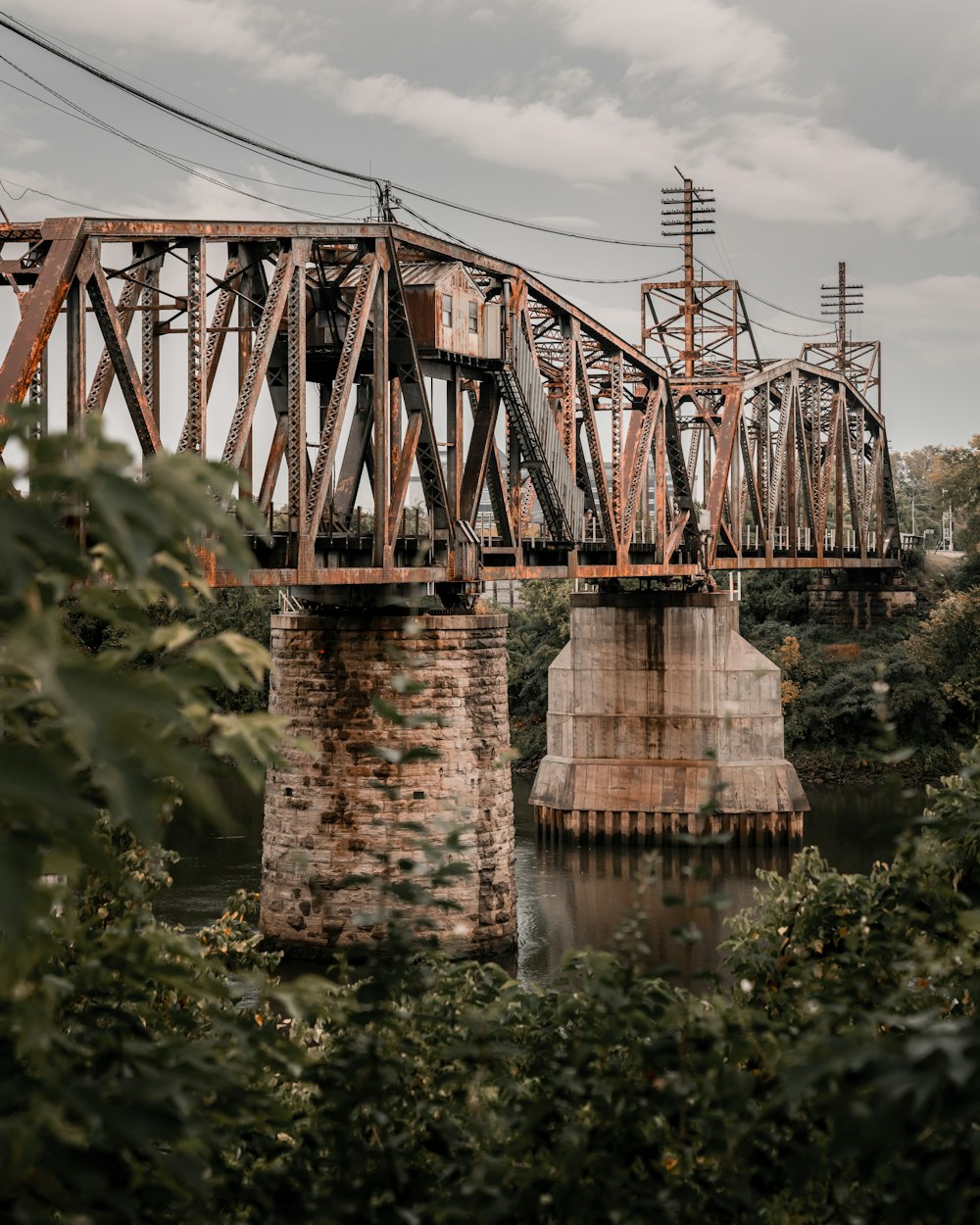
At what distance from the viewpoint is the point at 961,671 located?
51969mm

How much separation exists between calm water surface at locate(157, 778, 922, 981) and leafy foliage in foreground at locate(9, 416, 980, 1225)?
18315 mm

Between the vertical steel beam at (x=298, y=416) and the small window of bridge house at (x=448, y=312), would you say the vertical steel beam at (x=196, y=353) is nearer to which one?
the vertical steel beam at (x=298, y=416)

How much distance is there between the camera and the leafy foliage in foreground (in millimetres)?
2994

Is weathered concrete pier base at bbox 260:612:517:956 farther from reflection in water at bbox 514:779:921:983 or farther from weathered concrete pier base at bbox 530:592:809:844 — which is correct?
weathered concrete pier base at bbox 530:592:809:844

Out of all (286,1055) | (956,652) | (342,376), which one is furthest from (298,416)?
(956,652)

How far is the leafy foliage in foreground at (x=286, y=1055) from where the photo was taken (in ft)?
9.82

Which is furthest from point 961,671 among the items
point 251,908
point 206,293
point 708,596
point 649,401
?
point 251,908

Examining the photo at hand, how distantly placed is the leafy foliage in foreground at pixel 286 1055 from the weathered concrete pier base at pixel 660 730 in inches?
1351

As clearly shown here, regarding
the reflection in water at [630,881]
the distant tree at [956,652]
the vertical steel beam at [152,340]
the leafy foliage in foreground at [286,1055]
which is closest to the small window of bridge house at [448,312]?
the vertical steel beam at [152,340]

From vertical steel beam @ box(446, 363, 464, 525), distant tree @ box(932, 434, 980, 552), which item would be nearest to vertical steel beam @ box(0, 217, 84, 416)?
vertical steel beam @ box(446, 363, 464, 525)

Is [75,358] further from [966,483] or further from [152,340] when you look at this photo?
[966,483]

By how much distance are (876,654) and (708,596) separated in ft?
58.5

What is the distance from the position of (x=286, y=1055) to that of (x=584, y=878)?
105 ft

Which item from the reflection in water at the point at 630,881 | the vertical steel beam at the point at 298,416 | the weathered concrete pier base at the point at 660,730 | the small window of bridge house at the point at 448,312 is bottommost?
the reflection in water at the point at 630,881
